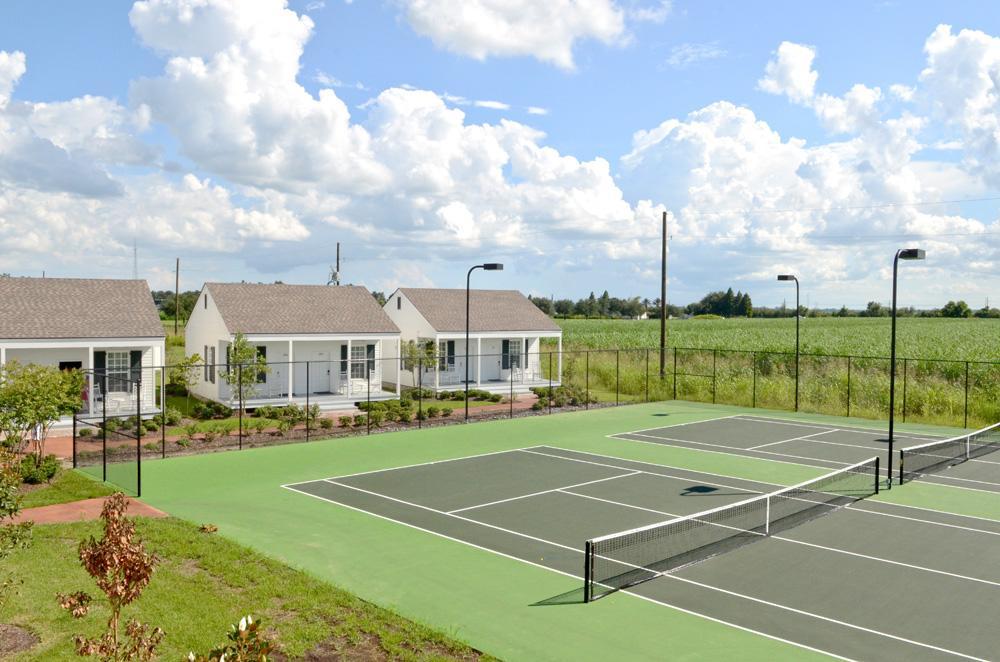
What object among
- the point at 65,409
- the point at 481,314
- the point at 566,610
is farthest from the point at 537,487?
the point at 481,314

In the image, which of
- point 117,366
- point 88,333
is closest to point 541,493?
point 88,333

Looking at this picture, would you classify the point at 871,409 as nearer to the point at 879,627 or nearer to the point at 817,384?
the point at 817,384

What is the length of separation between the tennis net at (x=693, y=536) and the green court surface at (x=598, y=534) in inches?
12.2

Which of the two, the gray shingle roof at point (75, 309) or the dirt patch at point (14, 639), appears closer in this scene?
the dirt patch at point (14, 639)

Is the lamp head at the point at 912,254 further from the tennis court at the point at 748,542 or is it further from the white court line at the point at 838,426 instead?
the white court line at the point at 838,426

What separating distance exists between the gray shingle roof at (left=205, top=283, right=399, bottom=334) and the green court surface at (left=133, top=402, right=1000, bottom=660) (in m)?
11.2

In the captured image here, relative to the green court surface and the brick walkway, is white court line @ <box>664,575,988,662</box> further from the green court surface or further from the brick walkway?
the brick walkway

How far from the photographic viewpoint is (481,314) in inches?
1802

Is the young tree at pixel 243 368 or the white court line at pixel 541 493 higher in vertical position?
the young tree at pixel 243 368

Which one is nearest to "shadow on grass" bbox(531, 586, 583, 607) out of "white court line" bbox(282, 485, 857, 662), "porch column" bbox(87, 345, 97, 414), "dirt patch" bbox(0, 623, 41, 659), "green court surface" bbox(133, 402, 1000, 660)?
"green court surface" bbox(133, 402, 1000, 660)

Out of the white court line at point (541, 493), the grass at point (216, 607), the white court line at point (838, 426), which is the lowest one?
the white court line at point (541, 493)

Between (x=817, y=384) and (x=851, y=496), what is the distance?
2129cm

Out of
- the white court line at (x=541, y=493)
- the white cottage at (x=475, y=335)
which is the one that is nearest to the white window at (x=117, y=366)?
the white cottage at (x=475, y=335)

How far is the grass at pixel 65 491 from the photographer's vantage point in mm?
18594
